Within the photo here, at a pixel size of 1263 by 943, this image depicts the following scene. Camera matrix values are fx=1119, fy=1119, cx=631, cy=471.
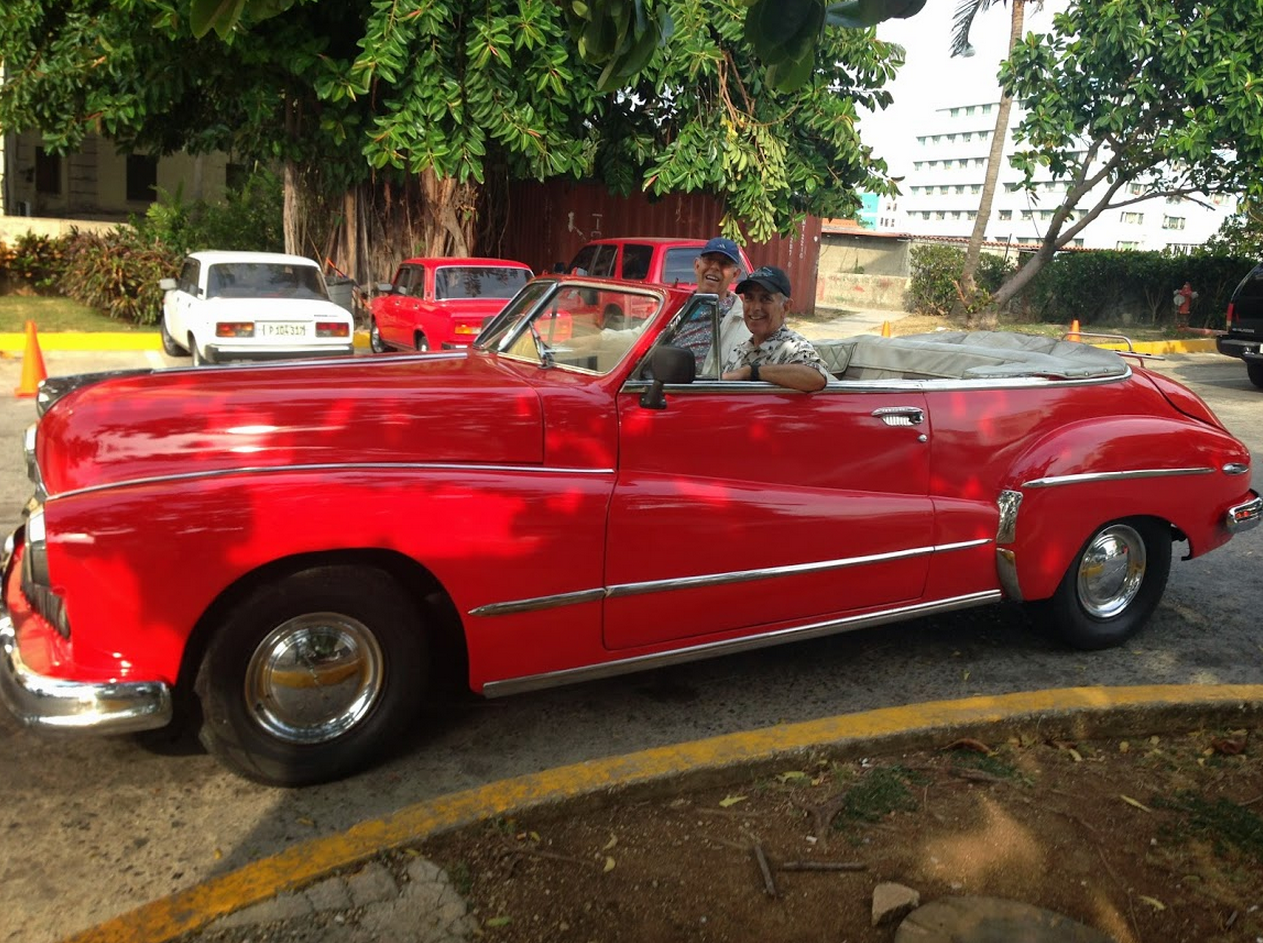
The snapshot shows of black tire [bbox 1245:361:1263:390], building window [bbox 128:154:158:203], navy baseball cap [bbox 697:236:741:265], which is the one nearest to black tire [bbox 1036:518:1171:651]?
navy baseball cap [bbox 697:236:741:265]

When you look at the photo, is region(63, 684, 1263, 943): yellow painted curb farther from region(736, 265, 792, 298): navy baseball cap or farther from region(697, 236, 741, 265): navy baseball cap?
region(697, 236, 741, 265): navy baseball cap

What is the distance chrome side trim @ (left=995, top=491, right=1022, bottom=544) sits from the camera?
14.3 feet

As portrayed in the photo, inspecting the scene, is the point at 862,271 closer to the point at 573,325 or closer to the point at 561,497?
the point at 573,325

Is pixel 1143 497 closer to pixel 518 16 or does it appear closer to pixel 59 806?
pixel 59 806

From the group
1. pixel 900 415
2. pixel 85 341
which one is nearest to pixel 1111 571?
pixel 900 415

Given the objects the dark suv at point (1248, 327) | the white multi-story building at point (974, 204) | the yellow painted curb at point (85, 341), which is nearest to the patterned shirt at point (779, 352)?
the yellow painted curb at point (85, 341)

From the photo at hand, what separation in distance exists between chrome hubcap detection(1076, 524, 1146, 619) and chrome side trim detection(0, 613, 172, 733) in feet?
11.7

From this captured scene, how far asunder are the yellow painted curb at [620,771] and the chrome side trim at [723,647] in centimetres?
33

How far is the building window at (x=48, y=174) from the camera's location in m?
26.8

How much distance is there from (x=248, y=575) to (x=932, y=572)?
2506mm

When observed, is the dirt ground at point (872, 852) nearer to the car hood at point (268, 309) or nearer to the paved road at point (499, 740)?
the paved road at point (499, 740)

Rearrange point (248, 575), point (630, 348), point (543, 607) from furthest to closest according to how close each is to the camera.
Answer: point (630, 348) → point (543, 607) → point (248, 575)

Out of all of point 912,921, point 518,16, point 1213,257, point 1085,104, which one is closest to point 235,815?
point 912,921

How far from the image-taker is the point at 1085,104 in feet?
67.1
